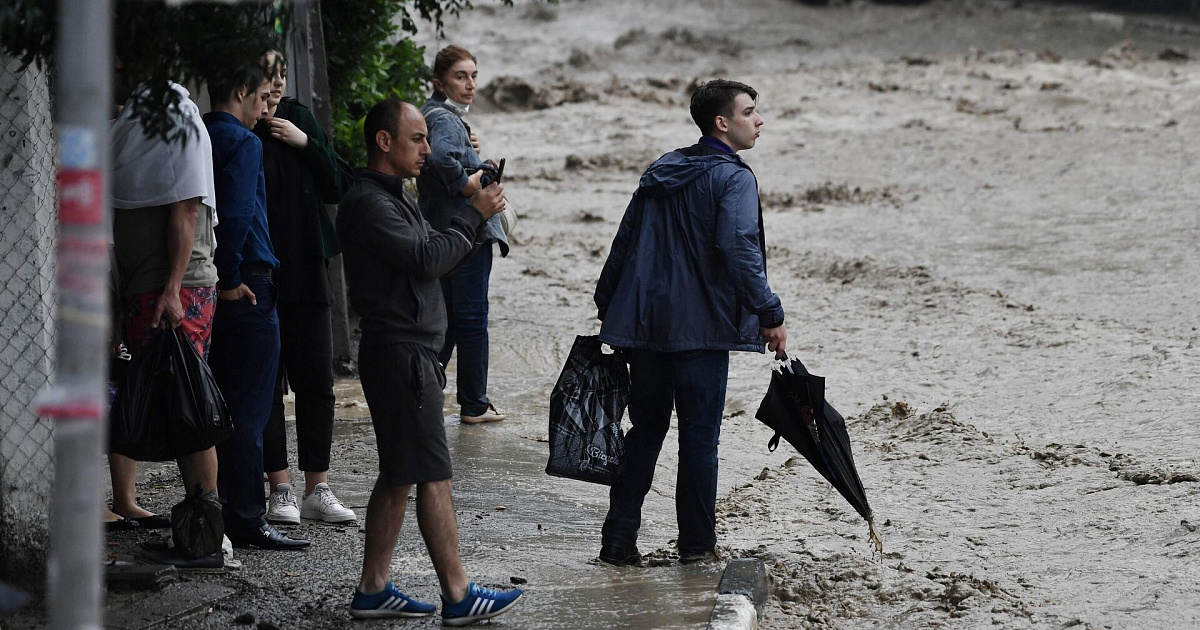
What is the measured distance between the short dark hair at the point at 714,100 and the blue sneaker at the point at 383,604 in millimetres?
2070

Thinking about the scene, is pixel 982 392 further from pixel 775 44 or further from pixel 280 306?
pixel 775 44

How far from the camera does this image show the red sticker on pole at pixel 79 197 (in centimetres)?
Answer: 192

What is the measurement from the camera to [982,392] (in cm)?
778

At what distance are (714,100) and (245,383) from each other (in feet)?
6.78

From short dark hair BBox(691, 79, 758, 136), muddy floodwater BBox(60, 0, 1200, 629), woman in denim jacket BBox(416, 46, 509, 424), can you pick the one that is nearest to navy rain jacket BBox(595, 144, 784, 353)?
short dark hair BBox(691, 79, 758, 136)

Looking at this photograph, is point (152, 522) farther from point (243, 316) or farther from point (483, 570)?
point (483, 570)

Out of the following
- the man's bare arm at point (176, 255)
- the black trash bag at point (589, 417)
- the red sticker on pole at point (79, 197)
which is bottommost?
the black trash bag at point (589, 417)

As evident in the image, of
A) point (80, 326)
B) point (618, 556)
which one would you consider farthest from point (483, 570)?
point (80, 326)

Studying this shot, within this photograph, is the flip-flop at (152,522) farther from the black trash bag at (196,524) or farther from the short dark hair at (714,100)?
the short dark hair at (714,100)

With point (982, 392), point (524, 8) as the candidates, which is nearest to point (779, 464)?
point (982, 392)

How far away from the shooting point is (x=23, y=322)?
424 centimetres

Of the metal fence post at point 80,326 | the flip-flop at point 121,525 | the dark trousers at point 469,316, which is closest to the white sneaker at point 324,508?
the flip-flop at point 121,525

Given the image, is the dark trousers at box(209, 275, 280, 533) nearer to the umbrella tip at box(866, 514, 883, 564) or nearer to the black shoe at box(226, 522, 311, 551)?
the black shoe at box(226, 522, 311, 551)

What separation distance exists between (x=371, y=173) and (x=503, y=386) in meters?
4.33
